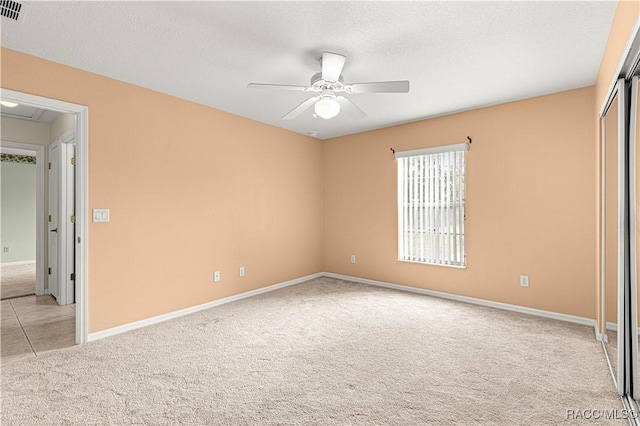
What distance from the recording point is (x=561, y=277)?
354 centimetres

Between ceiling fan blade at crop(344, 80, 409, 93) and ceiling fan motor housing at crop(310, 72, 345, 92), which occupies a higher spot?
ceiling fan motor housing at crop(310, 72, 345, 92)

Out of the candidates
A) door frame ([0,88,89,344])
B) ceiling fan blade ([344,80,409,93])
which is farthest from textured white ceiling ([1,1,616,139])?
door frame ([0,88,89,344])

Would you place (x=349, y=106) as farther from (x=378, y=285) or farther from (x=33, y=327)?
(x=33, y=327)

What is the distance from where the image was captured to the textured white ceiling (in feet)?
6.81

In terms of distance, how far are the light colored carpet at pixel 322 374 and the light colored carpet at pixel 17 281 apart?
2.97 m

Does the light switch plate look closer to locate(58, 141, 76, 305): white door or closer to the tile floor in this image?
the tile floor

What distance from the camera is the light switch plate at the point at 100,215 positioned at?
3.06 metres

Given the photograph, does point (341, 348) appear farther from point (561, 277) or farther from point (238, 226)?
point (561, 277)

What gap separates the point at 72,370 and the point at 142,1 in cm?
270

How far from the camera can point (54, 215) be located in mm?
4496

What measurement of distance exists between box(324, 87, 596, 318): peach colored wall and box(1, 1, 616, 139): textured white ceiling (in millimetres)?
381

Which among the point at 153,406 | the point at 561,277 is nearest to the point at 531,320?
the point at 561,277

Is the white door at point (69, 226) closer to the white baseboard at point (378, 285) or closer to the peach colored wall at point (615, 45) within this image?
the white baseboard at point (378, 285)

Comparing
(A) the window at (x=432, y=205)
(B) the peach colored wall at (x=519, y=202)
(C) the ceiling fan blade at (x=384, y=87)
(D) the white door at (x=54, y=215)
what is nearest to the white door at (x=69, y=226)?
(D) the white door at (x=54, y=215)
